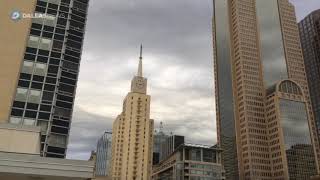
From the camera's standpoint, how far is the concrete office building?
78.0 m

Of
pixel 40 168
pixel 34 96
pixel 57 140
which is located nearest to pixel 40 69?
pixel 34 96

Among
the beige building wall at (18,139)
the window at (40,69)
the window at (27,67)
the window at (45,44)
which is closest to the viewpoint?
the beige building wall at (18,139)

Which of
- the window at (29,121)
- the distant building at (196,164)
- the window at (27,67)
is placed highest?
the window at (27,67)

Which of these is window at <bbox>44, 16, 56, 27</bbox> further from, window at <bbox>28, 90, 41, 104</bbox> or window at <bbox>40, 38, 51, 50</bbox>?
window at <bbox>28, 90, 41, 104</bbox>

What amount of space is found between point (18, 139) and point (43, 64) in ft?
178

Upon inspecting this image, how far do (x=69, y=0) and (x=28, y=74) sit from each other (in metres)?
28.9

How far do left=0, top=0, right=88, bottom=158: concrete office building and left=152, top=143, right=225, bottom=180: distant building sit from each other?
3555 inches

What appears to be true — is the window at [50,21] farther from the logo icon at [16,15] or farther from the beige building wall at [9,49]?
the logo icon at [16,15]

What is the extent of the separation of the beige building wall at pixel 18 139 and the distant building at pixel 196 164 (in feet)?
441

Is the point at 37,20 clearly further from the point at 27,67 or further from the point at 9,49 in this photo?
the point at 9,49

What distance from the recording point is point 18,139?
40.5 meters

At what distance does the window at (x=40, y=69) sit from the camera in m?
89.6

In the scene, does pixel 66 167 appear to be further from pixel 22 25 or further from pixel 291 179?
pixel 291 179

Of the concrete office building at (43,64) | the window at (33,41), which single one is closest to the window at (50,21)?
the concrete office building at (43,64)
